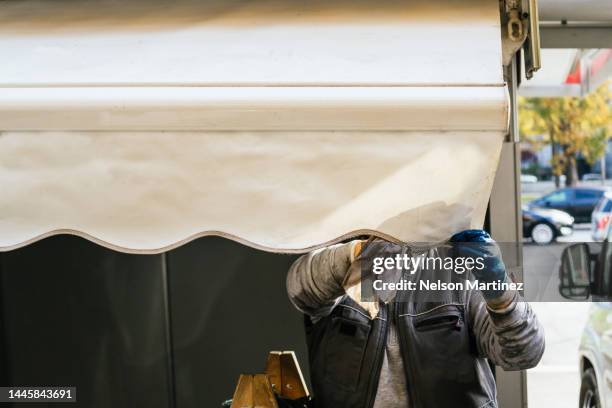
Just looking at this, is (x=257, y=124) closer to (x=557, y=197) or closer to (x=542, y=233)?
(x=542, y=233)

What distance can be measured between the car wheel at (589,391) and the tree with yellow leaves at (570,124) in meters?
18.3

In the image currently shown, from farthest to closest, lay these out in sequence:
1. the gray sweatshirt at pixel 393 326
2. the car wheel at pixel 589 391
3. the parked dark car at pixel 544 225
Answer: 1. the parked dark car at pixel 544 225
2. the car wheel at pixel 589 391
3. the gray sweatshirt at pixel 393 326

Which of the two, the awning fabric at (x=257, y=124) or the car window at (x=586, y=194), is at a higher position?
the car window at (x=586, y=194)

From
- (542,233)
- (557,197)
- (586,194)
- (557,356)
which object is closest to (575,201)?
(586,194)

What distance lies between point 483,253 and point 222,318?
253 cm

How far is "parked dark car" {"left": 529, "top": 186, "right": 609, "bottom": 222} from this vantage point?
18.8 m

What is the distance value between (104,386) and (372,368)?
8.14 ft

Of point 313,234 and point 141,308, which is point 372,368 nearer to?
point 313,234

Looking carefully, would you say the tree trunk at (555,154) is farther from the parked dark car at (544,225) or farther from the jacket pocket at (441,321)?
the jacket pocket at (441,321)

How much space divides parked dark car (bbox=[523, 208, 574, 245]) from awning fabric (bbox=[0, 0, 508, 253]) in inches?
603

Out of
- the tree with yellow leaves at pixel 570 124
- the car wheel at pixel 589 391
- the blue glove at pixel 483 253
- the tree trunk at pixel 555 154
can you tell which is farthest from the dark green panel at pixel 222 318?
the tree trunk at pixel 555 154

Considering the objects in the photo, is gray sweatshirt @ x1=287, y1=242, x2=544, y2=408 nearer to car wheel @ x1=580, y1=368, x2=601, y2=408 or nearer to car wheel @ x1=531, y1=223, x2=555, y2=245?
car wheel @ x1=580, y1=368, x2=601, y2=408

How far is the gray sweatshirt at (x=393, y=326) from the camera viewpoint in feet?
7.30

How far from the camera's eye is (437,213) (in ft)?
6.42
